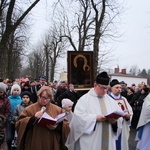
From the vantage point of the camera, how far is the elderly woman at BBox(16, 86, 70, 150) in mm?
3823

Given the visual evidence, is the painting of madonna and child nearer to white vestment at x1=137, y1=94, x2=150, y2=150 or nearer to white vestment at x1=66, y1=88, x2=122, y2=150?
white vestment at x1=137, y1=94, x2=150, y2=150

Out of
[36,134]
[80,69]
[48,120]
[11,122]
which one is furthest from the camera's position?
[80,69]

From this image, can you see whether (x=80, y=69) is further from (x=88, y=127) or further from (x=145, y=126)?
(x=88, y=127)

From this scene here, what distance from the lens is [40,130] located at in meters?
3.88

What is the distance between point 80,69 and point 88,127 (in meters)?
4.55

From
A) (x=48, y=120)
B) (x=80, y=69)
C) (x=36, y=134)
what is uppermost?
(x=80, y=69)

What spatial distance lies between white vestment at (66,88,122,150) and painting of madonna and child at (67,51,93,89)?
401 cm

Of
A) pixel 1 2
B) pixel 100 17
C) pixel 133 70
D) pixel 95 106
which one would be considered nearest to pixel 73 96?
pixel 95 106

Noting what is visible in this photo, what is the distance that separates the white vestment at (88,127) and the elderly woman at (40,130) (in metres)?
0.34

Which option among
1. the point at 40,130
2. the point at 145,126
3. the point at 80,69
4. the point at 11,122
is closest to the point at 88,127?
the point at 40,130

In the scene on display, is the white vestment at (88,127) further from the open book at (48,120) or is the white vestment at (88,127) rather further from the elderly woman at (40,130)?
the open book at (48,120)

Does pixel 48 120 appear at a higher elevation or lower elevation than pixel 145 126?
higher

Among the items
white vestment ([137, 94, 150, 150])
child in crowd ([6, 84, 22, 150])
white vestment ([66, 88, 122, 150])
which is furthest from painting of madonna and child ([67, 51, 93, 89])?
white vestment ([66, 88, 122, 150])

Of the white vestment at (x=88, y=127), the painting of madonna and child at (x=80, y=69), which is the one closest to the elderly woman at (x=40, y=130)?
the white vestment at (x=88, y=127)
